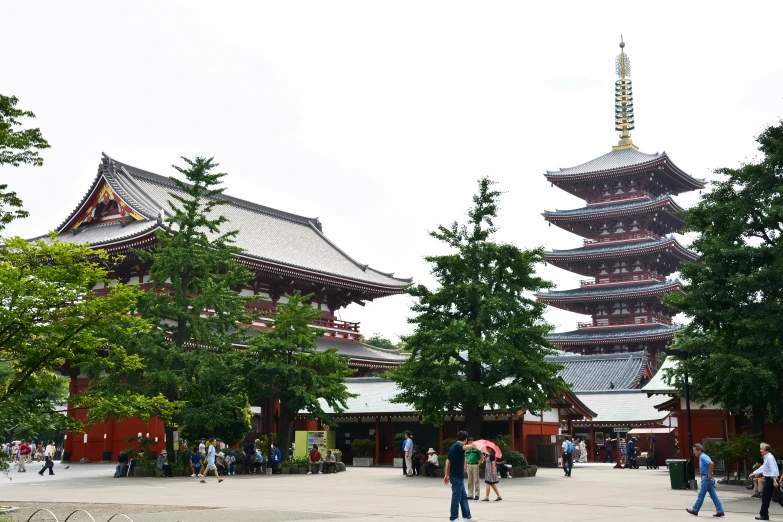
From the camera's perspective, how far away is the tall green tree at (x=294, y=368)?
36.0 meters

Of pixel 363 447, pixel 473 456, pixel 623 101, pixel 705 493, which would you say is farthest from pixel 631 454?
pixel 623 101

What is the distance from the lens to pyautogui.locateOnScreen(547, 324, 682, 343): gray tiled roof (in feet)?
214

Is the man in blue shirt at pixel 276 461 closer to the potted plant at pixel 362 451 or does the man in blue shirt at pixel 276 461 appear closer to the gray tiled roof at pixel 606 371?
the potted plant at pixel 362 451

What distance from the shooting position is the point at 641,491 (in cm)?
2581

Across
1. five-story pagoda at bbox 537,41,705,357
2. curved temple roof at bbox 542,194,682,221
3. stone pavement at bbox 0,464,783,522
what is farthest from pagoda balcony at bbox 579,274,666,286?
stone pavement at bbox 0,464,783,522

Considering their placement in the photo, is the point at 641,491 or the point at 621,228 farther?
the point at 621,228

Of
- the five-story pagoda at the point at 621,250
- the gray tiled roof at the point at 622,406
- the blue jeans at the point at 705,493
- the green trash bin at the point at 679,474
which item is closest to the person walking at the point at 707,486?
the blue jeans at the point at 705,493

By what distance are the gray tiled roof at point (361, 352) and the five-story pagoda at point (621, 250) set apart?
20.0 m

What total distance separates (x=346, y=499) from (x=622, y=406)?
112 ft

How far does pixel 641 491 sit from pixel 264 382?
53.8 feet

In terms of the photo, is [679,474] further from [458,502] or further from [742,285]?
[458,502]

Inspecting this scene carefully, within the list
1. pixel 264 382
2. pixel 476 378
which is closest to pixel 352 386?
pixel 264 382

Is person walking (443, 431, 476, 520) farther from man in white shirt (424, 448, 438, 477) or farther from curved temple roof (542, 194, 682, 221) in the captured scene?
curved temple roof (542, 194, 682, 221)

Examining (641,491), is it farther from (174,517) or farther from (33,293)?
(33,293)
